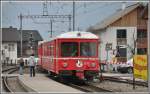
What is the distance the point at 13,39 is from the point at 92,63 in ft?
230

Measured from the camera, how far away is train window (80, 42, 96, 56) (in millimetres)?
27744

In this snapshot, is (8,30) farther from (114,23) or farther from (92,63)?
(92,63)

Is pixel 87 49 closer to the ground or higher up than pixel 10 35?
closer to the ground

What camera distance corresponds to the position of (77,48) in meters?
27.8

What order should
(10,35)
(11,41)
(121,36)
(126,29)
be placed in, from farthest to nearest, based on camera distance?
(10,35) < (11,41) < (126,29) < (121,36)

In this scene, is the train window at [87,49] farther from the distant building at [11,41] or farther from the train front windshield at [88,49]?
the distant building at [11,41]

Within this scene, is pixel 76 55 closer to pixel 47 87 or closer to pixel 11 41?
pixel 47 87

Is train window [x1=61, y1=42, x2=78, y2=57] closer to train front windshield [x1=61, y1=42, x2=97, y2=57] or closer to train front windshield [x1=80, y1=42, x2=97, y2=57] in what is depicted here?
train front windshield [x1=61, y1=42, x2=97, y2=57]

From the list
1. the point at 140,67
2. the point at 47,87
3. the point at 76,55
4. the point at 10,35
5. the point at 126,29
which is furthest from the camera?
the point at 10,35

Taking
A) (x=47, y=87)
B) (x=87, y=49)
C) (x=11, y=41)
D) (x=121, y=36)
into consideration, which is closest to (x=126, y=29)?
(x=121, y=36)

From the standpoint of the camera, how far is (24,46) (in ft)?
305

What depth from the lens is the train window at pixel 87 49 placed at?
2774 cm

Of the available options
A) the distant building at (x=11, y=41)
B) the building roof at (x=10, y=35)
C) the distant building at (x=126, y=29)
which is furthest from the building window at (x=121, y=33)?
the building roof at (x=10, y=35)

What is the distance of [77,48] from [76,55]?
1.31ft
